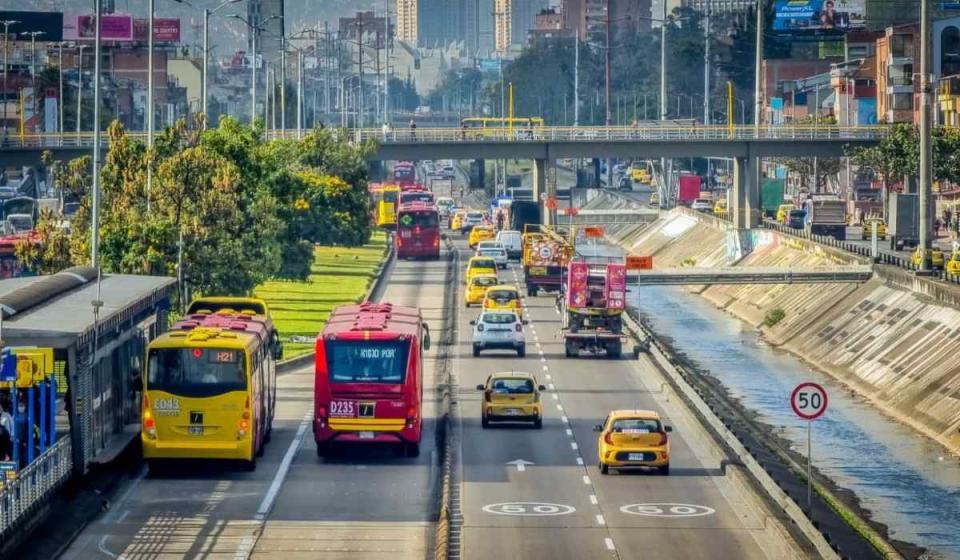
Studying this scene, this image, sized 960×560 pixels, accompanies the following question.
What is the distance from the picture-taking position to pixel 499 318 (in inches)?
3162

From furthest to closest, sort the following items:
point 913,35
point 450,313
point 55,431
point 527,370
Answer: point 913,35 < point 450,313 < point 527,370 < point 55,431

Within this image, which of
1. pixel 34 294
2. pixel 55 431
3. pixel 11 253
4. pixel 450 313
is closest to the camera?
pixel 55 431

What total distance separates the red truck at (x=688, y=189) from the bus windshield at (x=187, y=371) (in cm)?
14407

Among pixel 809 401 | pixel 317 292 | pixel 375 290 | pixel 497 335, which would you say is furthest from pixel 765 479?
pixel 375 290

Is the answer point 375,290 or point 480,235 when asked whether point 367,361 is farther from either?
point 480,235

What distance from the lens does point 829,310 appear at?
324ft

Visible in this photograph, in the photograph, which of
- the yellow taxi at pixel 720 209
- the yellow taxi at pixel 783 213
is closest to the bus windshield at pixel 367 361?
the yellow taxi at pixel 783 213

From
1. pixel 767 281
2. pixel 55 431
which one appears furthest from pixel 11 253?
pixel 55 431

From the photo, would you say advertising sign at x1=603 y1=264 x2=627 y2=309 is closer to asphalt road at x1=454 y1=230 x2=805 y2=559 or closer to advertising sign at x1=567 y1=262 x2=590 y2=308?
advertising sign at x1=567 y1=262 x2=590 y2=308

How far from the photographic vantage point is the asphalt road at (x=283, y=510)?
130 ft

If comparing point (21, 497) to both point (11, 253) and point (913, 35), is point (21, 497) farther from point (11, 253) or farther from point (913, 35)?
point (913, 35)

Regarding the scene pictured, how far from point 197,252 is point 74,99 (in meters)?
123

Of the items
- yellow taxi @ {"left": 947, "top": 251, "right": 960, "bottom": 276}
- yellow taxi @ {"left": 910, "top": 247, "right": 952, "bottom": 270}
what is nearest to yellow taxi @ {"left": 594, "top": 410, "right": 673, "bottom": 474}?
yellow taxi @ {"left": 910, "top": 247, "right": 952, "bottom": 270}

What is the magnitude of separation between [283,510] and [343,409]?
6.31 m
